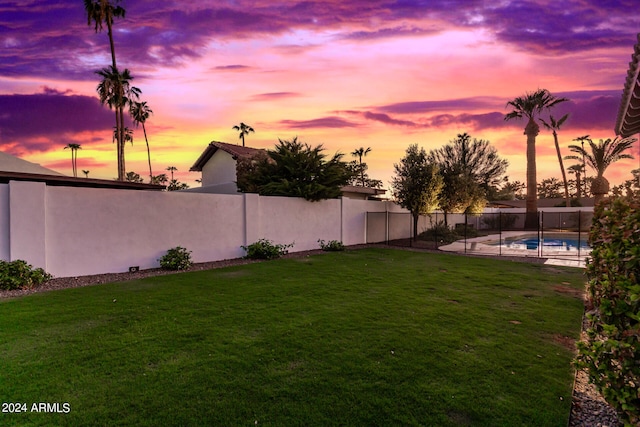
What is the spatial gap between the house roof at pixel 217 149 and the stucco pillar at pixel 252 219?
361 inches

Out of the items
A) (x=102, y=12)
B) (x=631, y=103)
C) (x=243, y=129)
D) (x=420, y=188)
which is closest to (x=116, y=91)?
(x=102, y=12)

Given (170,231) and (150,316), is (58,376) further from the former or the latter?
(170,231)

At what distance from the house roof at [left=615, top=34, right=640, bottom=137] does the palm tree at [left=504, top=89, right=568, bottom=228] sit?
27293mm

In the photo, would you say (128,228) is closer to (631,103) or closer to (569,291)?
(631,103)

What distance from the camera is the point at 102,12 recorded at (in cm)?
1972

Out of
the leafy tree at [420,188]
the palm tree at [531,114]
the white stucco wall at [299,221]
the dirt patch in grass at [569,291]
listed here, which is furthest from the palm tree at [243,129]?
the dirt patch in grass at [569,291]

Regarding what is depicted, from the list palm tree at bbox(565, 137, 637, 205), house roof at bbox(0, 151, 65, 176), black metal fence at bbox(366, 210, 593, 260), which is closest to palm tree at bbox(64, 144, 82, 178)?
house roof at bbox(0, 151, 65, 176)

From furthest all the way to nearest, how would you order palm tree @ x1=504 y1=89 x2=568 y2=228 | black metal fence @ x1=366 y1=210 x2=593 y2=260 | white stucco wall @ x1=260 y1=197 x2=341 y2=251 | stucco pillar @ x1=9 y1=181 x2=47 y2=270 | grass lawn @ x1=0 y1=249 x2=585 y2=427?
1. palm tree @ x1=504 y1=89 x2=568 y2=228
2. black metal fence @ x1=366 y1=210 x2=593 y2=260
3. white stucco wall @ x1=260 y1=197 x2=341 y2=251
4. stucco pillar @ x1=9 y1=181 x2=47 y2=270
5. grass lawn @ x1=0 y1=249 x2=585 y2=427

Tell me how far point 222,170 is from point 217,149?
1.67 m

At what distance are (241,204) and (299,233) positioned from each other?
324 cm

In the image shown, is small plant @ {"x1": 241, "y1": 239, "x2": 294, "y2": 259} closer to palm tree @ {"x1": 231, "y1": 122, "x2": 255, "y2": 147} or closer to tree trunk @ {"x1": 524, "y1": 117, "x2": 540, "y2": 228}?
tree trunk @ {"x1": 524, "y1": 117, "x2": 540, "y2": 228}

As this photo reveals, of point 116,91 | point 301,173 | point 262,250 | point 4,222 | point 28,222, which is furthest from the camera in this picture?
point 116,91

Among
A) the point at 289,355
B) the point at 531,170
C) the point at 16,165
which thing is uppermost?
the point at 531,170

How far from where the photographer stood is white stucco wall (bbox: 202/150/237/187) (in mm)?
22328
